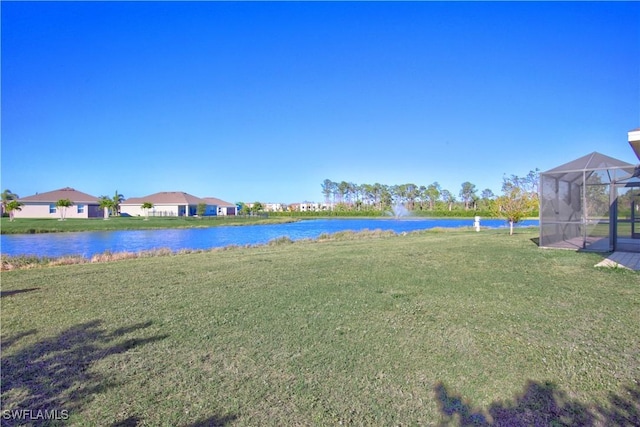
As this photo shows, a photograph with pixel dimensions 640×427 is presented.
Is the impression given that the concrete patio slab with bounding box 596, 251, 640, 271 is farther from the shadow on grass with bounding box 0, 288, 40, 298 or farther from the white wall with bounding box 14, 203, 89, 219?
the white wall with bounding box 14, 203, 89, 219

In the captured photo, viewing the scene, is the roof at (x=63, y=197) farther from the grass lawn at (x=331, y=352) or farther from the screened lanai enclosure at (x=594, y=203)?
the screened lanai enclosure at (x=594, y=203)

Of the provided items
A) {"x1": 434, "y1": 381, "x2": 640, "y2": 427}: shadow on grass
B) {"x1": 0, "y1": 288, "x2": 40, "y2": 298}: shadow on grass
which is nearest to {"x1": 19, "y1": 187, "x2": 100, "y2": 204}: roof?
{"x1": 0, "y1": 288, "x2": 40, "y2": 298}: shadow on grass

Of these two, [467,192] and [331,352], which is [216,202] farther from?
[331,352]

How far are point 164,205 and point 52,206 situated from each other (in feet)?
54.7

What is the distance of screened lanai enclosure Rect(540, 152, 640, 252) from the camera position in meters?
9.73

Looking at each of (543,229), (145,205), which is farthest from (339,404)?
(145,205)

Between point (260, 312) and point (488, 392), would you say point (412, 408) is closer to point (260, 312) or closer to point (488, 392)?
point (488, 392)

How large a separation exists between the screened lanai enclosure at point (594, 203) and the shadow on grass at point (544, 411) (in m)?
9.12

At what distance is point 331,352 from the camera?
3.29m

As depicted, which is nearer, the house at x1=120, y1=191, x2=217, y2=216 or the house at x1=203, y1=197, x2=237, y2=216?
the house at x1=120, y1=191, x2=217, y2=216

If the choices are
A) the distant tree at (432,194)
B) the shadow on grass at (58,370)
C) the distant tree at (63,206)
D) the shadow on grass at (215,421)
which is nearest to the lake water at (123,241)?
the shadow on grass at (58,370)

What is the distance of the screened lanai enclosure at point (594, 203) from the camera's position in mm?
9734

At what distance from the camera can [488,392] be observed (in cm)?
259

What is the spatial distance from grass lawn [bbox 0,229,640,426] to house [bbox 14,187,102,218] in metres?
59.1
